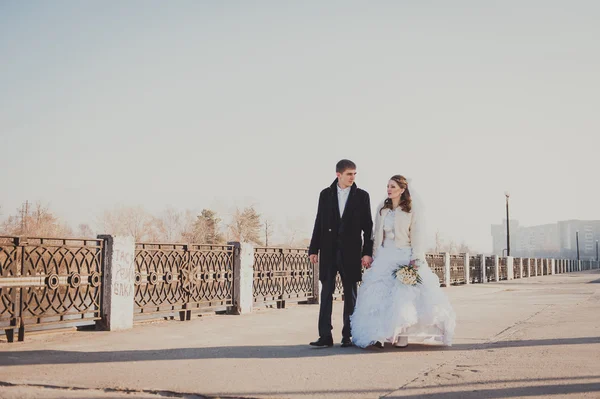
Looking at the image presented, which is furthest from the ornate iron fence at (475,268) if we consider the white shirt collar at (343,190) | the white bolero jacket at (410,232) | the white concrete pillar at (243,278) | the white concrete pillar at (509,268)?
the white shirt collar at (343,190)

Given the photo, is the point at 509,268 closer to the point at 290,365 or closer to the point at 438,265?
the point at 438,265

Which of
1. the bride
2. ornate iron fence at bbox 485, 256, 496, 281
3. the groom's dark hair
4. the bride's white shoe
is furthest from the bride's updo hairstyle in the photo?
ornate iron fence at bbox 485, 256, 496, 281

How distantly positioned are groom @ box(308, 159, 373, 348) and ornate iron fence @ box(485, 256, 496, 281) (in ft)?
94.7

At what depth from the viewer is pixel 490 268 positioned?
3609cm

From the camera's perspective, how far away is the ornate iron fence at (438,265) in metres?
24.7

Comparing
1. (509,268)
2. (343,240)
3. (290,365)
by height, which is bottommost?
(290,365)

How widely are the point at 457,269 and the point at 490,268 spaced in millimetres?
7569

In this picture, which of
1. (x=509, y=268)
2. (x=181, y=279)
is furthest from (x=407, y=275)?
(x=509, y=268)

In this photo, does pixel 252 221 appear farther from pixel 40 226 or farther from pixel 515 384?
pixel 515 384

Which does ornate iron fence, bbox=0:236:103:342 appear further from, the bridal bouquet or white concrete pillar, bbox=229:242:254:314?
the bridal bouquet

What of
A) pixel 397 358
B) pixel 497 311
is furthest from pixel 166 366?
pixel 497 311

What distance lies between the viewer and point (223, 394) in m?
4.63

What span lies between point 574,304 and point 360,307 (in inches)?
340

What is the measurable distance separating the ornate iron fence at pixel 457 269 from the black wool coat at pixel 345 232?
71.0 ft
